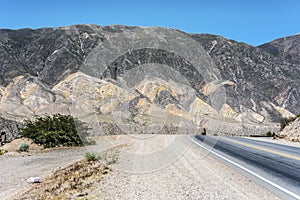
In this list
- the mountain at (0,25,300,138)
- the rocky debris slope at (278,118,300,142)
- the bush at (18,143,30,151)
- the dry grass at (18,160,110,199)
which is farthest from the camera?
the mountain at (0,25,300,138)

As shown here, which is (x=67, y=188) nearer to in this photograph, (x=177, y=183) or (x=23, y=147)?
(x=177, y=183)

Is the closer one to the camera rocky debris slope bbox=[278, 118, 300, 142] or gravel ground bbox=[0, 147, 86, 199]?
gravel ground bbox=[0, 147, 86, 199]

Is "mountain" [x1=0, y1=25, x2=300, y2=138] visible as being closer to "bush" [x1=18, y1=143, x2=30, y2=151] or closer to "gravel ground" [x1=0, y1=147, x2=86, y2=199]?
"bush" [x1=18, y1=143, x2=30, y2=151]

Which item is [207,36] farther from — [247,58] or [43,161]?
[43,161]

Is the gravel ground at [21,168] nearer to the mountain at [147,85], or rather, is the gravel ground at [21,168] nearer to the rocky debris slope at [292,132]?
the mountain at [147,85]

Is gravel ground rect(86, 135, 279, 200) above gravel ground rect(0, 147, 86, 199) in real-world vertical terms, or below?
above

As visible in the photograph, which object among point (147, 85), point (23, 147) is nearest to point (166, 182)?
point (23, 147)

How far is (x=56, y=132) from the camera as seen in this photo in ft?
84.4

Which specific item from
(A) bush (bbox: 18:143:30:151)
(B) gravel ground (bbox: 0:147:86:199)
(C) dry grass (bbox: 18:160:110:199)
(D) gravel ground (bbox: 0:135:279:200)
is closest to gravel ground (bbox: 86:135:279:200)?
(D) gravel ground (bbox: 0:135:279:200)

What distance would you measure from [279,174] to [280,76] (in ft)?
368

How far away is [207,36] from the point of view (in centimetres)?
12725

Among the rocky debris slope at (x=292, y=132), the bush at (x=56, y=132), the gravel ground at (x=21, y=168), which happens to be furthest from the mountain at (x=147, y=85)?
the rocky debris slope at (x=292, y=132)

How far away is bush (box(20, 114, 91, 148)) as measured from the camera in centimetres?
2551

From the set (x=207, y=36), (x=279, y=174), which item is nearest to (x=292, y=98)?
(x=207, y=36)
